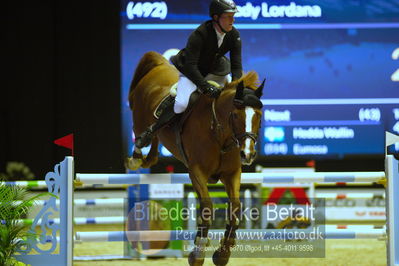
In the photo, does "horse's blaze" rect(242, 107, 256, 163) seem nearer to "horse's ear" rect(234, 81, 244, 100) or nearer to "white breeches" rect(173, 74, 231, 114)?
"horse's ear" rect(234, 81, 244, 100)

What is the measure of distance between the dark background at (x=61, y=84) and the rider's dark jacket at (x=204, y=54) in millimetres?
3577

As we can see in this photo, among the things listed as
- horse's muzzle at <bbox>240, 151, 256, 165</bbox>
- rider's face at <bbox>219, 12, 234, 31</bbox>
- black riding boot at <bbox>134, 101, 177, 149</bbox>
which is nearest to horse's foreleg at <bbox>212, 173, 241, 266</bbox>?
horse's muzzle at <bbox>240, 151, 256, 165</bbox>

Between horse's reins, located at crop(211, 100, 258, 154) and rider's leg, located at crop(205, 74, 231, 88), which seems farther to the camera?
rider's leg, located at crop(205, 74, 231, 88)

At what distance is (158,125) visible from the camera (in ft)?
16.1

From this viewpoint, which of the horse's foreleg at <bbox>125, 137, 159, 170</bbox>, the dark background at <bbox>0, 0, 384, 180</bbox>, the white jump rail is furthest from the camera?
the dark background at <bbox>0, 0, 384, 180</bbox>

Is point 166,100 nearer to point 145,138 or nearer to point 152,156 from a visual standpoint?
point 145,138

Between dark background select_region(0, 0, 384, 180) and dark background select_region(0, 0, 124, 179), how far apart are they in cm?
1

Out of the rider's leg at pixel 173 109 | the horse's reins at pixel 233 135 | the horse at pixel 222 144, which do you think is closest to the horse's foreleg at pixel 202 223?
the horse at pixel 222 144

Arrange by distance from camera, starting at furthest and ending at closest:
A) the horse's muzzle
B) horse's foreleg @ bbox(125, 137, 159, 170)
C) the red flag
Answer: horse's foreleg @ bbox(125, 137, 159, 170) → the red flag → the horse's muzzle

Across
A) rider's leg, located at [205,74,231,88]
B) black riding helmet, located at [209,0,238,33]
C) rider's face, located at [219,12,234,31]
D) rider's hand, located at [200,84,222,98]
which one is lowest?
rider's hand, located at [200,84,222,98]

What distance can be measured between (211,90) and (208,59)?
36cm

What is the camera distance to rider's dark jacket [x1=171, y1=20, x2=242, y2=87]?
181 inches

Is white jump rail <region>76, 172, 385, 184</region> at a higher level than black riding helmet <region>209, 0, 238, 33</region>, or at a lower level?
lower

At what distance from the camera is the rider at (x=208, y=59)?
180 inches
